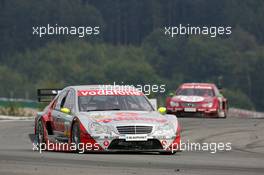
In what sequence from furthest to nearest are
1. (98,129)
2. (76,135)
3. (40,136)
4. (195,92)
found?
1. (195,92)
2. (40,136)
3. (76,135)
4. (98,129)

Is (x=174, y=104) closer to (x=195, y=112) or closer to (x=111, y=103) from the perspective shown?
(x=195, y=112)

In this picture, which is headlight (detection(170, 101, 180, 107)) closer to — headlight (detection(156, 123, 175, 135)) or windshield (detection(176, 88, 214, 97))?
windshield (detection(176, 88, 214, 97))

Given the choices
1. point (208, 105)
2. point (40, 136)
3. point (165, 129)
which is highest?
point (165, 129)

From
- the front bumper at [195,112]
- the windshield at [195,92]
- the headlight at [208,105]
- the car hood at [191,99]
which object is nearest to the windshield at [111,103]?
the front bumper at [195,112]

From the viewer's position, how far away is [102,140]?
55.7 ft

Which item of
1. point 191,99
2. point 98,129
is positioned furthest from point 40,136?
point 191,99

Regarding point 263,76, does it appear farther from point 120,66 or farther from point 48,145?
point 48,145

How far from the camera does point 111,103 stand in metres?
18.1

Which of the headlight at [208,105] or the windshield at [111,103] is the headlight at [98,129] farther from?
the headlight at [208,105]

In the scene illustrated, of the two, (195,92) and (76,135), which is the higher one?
(76,135)

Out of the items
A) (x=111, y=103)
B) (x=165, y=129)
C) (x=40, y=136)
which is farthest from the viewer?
(x=40, y=136)

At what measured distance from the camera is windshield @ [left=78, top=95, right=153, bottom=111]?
59.2 feet

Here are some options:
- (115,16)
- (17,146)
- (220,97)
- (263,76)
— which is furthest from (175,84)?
(17,146)

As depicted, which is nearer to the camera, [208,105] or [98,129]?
[98,129]
